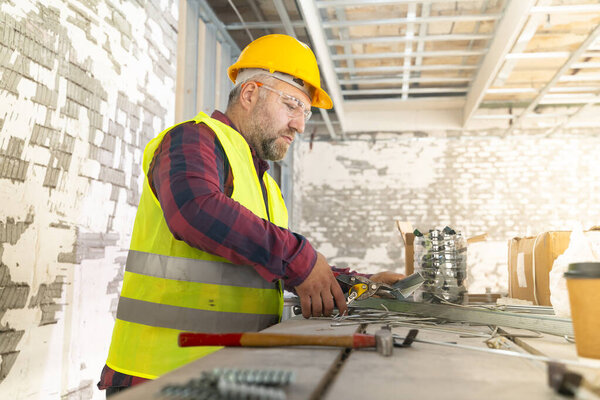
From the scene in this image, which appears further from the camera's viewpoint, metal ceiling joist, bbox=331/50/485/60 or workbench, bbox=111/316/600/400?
metal ceiling joist, bbox=331/50/485/60

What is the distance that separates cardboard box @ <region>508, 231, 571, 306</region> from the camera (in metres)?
2.10

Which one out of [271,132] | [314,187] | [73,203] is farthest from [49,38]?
[314,187]

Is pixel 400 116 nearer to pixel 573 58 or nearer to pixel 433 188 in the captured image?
pixel 433 188

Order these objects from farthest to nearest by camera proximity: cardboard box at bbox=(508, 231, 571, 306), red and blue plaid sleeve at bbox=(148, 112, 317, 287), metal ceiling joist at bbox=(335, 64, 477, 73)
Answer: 1. metal ceiling joist at bbox=(335, 64, 477, 73)
2. cardboard box at bbox=(508, 231, 571, 306)
3. red and blue plaid sleeve at bbox=(148, 112, 317, 287)

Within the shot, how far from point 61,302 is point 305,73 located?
1389 millimetres

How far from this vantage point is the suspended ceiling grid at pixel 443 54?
4512mm

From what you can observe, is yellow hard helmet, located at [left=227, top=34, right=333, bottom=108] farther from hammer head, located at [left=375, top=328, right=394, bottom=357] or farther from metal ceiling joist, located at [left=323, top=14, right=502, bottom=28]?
metal ceiling joist, located at [left=323, top=14, right=502, bottom=28]

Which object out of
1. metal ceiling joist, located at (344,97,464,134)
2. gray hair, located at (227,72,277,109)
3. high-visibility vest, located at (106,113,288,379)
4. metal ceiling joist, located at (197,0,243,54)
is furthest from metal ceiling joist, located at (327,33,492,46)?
high-visibility vest, located at (106,113,288,379)

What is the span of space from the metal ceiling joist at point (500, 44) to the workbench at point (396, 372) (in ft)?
11.9

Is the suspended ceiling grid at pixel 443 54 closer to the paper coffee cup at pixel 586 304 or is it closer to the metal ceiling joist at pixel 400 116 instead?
Answer: the metal ceiling joist at pixel 400 116

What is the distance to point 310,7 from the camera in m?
4.15

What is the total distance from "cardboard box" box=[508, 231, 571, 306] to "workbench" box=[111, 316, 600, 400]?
123 centimetres

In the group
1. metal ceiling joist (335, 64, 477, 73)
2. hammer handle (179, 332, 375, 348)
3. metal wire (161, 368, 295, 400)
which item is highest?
metal ceiling joist (335, 64, 477, 73)

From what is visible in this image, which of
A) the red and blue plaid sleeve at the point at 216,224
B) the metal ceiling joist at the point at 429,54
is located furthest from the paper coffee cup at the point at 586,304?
the metal ceiling joist at the point at 429,54
